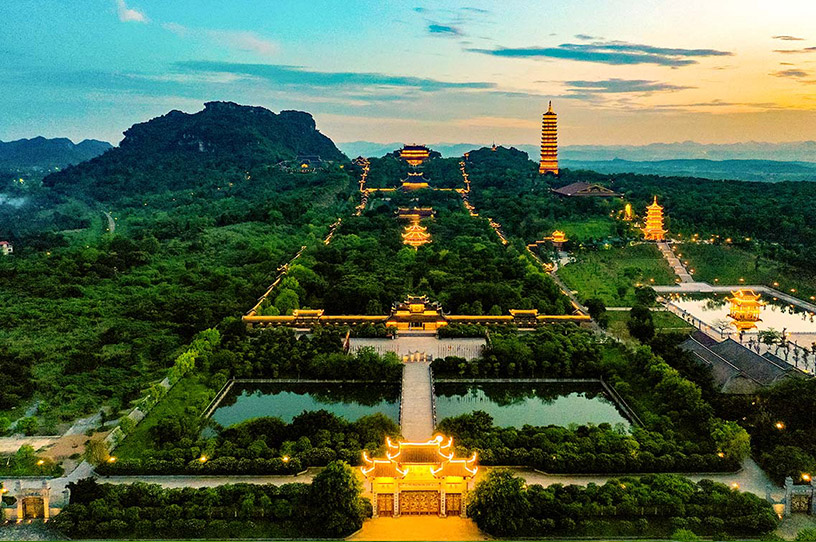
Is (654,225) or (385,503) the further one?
(654,225)

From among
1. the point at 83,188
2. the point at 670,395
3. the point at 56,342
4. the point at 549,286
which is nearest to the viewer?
the point at 670,395

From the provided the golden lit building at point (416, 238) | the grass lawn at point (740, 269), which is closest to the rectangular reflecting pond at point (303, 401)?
the grass lawn at point (740, 269)

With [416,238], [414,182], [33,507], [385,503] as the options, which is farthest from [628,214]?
[33,507]

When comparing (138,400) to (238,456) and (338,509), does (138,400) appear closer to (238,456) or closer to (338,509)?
(238,456)

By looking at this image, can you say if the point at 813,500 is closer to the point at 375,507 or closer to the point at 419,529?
the point at 419,529

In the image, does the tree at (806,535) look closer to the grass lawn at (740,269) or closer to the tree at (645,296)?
the tree at (645,296)

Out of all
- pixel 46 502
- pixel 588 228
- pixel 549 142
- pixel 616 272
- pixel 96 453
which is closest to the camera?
pixel 46 502

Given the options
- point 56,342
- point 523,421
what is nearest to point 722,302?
point 523,421
